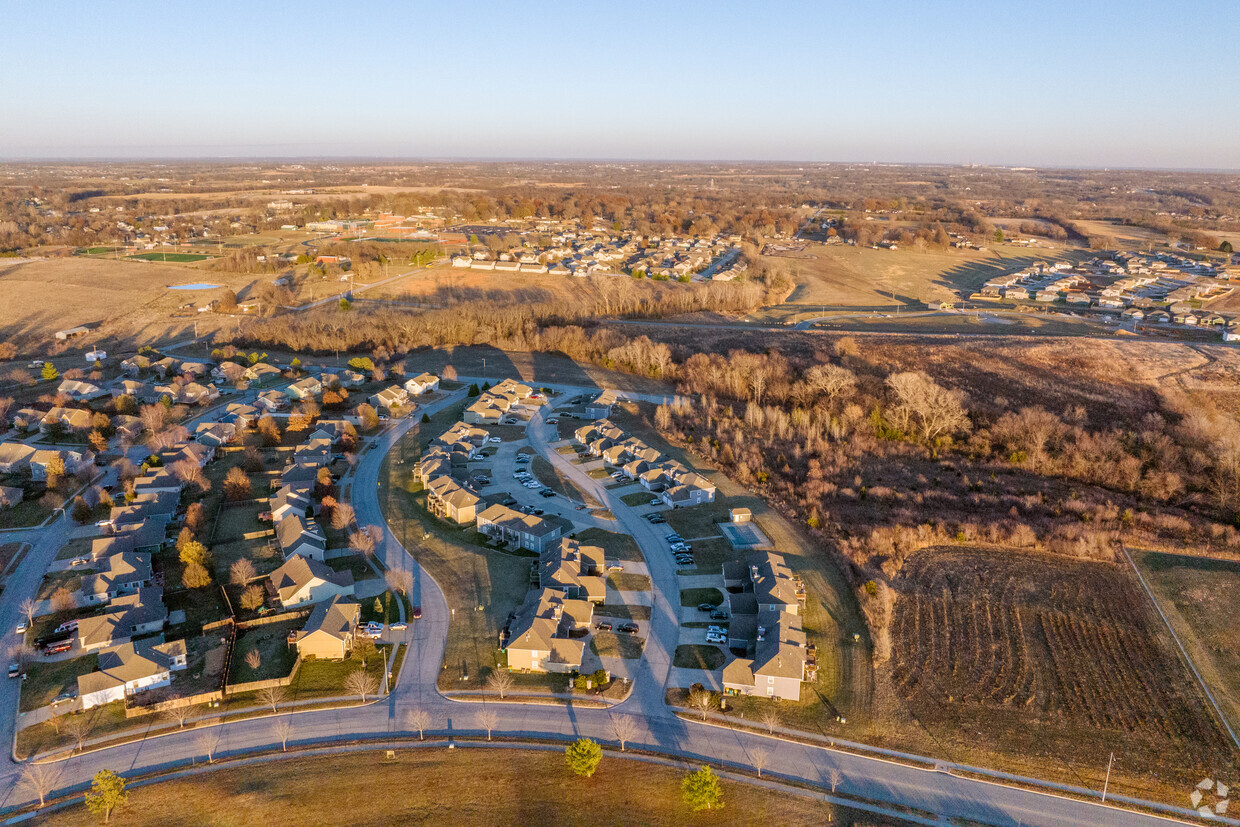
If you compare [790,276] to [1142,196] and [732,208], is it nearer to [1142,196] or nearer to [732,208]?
[732,208]

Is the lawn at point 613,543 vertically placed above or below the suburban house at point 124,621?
below

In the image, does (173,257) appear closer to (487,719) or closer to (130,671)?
(130,671)

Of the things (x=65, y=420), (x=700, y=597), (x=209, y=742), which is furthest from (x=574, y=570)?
(x=65, y=420)

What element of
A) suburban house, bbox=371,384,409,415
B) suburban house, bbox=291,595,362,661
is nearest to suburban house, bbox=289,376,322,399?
suburban house, bbox=371,384,409,415

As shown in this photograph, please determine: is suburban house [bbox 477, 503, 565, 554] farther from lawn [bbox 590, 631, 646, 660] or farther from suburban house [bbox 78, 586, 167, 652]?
suburban house [bbox 78, 586, 167, 652]

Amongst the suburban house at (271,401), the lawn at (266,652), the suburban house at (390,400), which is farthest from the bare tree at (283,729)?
the suburban house at (271,401)

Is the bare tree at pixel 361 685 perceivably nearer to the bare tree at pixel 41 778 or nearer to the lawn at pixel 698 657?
the bare tree at pixel 41 778
